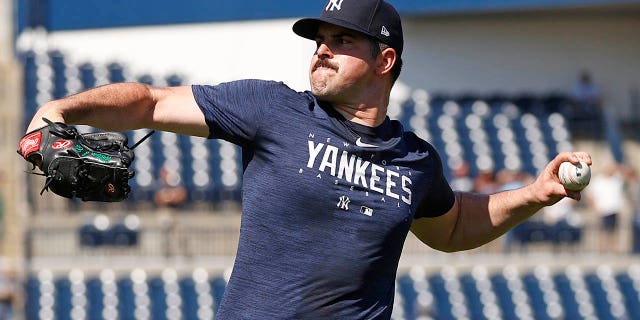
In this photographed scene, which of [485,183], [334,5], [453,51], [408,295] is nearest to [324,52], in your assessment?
[334,5]

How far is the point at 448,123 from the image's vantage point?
14.7m

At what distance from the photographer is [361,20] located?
3.89 metres

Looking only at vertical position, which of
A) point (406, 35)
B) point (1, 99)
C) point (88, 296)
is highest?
point (406, 35)

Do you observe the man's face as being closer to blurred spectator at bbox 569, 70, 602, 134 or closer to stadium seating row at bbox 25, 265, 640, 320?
stadium seating row at bbox 25, 265, 640, 320

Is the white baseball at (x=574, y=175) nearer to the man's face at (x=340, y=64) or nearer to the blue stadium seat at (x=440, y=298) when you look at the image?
the man's face at (x=340, y=64)

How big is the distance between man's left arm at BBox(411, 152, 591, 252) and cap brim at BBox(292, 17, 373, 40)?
0.81 meters

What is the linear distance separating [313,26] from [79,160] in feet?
3.33

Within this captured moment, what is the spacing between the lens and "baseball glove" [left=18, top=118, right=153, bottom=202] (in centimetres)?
325

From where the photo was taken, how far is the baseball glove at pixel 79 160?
10.7ft

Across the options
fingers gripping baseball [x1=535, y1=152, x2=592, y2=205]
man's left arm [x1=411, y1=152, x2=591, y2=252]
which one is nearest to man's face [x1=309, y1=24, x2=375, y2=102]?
man's left arm [x1=411, y1=152, x2=591, y2=252]

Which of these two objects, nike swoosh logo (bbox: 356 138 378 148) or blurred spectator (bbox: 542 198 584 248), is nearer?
nike swoosh logo (bbox: 356 138 378 148)

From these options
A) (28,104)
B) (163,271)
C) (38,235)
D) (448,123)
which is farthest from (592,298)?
(28,104)

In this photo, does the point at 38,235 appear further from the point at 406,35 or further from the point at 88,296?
the point at 406,35

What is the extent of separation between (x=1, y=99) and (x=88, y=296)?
633 centimetres
